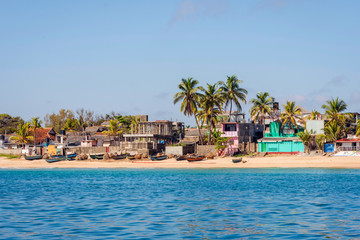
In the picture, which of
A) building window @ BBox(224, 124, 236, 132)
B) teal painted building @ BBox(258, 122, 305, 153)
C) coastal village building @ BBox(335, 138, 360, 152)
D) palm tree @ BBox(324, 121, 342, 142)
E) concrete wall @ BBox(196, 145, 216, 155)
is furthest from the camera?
building window @ BBox(224, 124, 236, 132)

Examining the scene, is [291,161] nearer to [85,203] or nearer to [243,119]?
[243,119]

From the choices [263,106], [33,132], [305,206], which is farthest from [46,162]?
[305,206]

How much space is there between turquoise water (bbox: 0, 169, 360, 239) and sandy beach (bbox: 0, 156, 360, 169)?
90.0ft

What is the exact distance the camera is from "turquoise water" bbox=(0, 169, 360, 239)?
20281 mm

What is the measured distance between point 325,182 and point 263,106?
159ft

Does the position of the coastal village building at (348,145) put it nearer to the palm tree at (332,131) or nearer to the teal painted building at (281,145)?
the palm tree at (332,131)

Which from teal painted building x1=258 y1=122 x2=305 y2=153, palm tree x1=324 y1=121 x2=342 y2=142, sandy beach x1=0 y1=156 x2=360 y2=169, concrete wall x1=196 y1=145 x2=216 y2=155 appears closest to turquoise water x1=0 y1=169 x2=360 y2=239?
sandy beach x1=0 y1=156 x2=360 y2=169

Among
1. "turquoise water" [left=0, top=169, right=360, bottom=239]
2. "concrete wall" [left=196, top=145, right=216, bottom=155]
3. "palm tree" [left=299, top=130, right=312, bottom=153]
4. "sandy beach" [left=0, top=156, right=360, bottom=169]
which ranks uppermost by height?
"palm tree" [left=299, top=130, right=312, bottom=153]

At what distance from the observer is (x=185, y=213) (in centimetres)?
2591

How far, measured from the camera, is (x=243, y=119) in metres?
88.9

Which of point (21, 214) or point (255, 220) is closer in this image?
point (255, 220)

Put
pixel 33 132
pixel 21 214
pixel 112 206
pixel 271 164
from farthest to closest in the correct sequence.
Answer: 1. pixel 33 132
2. pixel 271 164
3. pixel 112 206
4. pixel 21 214

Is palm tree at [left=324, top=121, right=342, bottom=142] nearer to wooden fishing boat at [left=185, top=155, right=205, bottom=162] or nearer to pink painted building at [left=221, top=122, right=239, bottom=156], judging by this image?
pink painted building at [left=221, top=122, right=239, bottom=156]

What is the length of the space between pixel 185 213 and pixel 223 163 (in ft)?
152
